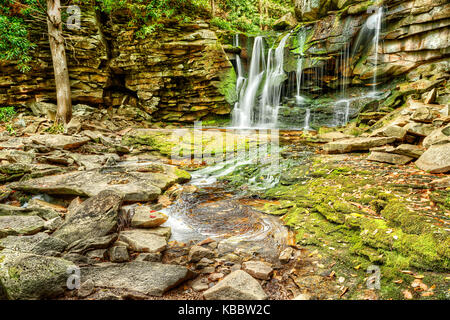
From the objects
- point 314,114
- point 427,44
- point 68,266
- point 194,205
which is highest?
point 427,44

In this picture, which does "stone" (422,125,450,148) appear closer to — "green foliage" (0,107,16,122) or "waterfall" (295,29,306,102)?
"waterfall" (295,29,306,102)

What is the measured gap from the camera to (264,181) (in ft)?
20.4

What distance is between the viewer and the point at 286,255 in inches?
118

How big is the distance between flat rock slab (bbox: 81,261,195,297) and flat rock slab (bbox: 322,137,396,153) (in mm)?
5732

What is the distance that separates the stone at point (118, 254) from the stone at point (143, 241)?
7.7 inches

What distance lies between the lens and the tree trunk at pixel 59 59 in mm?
9477

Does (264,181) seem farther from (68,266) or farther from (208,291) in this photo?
(68,266)

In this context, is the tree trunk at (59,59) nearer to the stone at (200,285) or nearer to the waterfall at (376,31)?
the stone at (200,285)

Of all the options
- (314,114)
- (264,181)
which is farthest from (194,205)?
(314,114)

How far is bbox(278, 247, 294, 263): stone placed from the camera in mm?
2941

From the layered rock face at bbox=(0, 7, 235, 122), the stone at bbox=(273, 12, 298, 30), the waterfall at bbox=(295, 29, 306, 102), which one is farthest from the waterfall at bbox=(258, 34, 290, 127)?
the stone at bbox=(273, 12, 298, 30)

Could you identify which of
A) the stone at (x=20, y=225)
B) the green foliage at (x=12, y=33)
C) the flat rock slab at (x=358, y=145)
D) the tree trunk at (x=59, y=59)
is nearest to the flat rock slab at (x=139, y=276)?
the stone at (x=20, y=225)

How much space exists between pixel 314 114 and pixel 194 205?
1060 centimetres

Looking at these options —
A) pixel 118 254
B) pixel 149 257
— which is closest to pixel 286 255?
pixel 149 257
